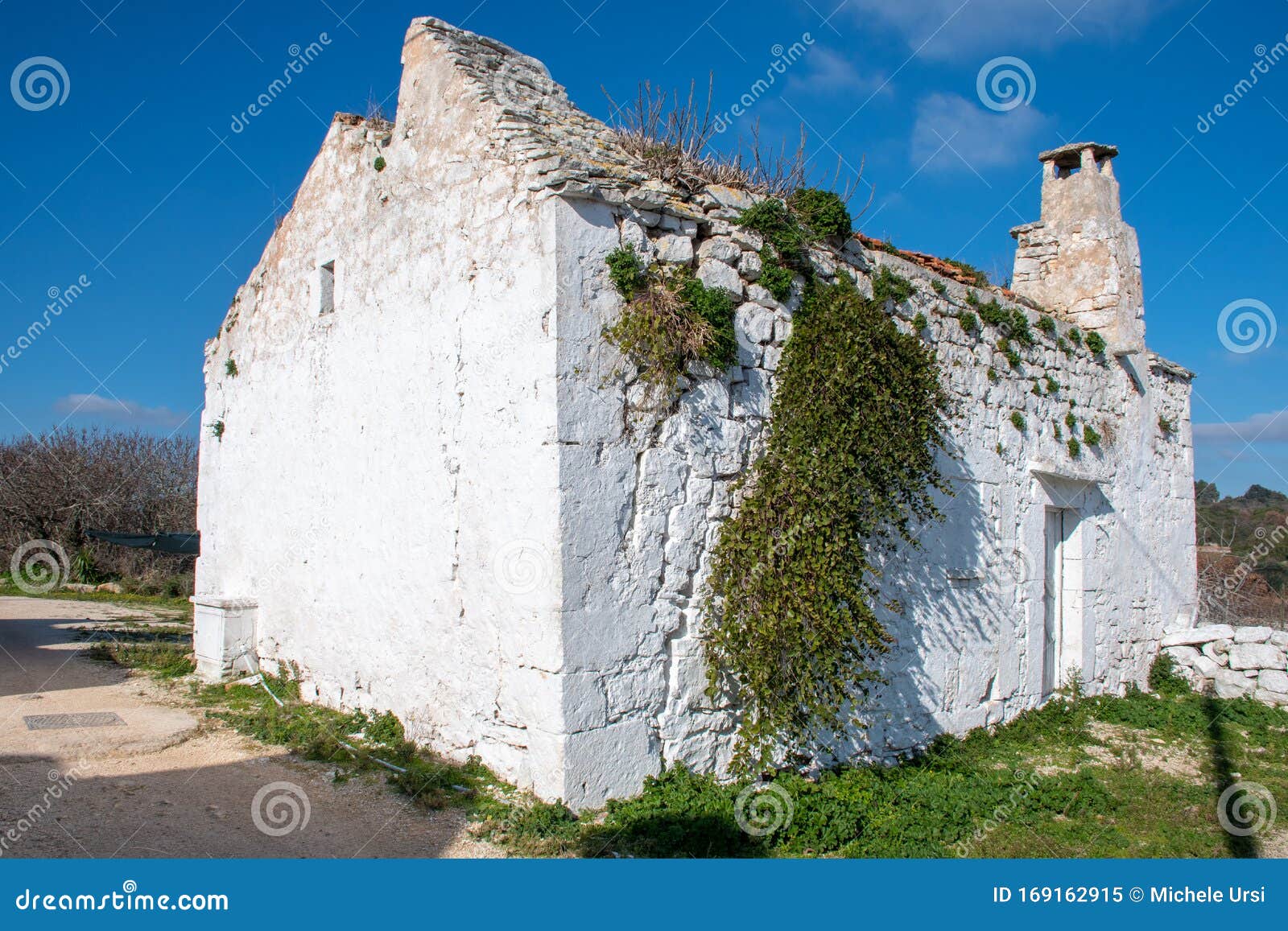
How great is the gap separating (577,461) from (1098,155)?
8.72m

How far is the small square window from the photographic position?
7770 millimetres

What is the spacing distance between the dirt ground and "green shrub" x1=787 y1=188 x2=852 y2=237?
4904 millimetres

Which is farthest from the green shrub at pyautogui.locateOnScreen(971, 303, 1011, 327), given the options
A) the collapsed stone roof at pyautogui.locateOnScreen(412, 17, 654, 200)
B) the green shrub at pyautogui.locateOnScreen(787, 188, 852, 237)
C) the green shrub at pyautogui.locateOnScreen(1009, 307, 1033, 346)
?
the collapsed stone roof at pyautogui.locateOnScreen(412, 17, 654, 200)

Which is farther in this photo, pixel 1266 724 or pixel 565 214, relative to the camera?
pixel 1266 724

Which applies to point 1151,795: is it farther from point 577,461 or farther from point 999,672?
point 577,461

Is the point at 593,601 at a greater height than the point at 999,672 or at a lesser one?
greater

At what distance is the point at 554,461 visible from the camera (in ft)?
15.9

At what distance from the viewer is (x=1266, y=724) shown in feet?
28.0

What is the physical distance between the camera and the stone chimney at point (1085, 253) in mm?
9812

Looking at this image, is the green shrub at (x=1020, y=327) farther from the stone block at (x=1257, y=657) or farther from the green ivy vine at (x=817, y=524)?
the stone block at (x=1257, y=657)

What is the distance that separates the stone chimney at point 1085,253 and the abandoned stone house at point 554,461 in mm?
46

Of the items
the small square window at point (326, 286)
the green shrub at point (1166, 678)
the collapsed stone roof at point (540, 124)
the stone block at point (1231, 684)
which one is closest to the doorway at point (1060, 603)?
the green shrub at point (1166, 678)

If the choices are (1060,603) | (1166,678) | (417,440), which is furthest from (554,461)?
(1166,678)

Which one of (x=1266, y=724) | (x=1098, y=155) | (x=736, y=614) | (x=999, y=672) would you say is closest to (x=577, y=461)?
(x=736, y=614)
